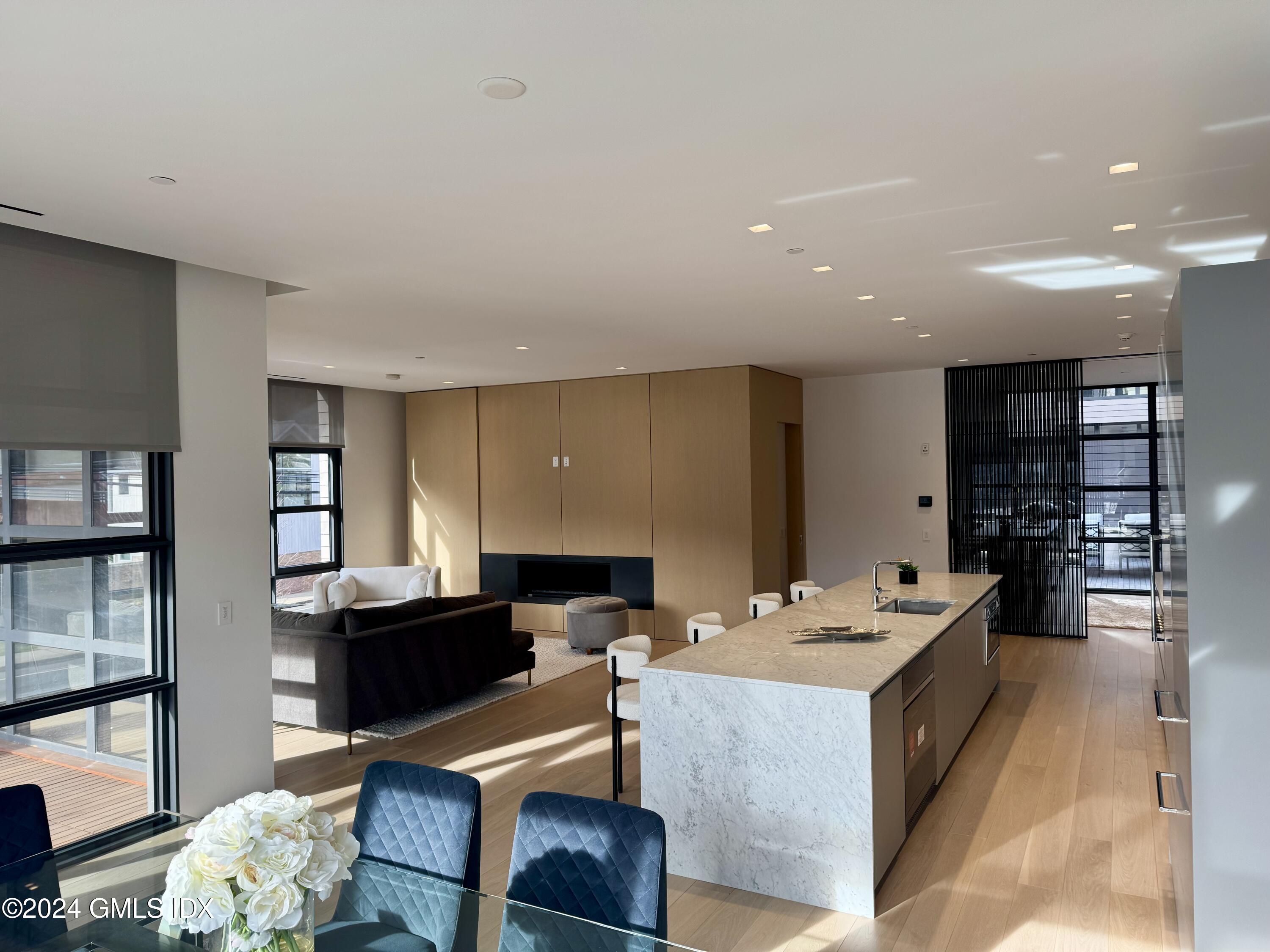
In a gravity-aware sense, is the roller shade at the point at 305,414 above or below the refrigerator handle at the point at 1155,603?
above

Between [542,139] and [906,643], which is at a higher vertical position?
[542,139]

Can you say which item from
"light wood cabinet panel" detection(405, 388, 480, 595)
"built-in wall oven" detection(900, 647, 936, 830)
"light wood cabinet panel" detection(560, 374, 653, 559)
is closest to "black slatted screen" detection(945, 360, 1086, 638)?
"light wood cabinet panel" detection(560, 374, 653, 559)

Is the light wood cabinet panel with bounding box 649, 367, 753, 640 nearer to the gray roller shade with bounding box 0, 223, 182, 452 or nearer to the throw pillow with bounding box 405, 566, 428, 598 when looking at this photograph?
the throw pillow with bounding box 405, 566, 428, 598

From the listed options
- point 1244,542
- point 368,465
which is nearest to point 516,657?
point 368,465

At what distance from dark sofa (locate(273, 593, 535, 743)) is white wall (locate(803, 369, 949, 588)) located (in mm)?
4643

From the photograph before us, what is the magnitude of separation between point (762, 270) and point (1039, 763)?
3026mm

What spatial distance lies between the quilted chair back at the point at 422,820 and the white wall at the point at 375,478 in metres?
7.48

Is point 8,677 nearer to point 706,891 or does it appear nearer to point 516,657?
point 706,891

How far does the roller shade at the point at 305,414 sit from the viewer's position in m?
8.70

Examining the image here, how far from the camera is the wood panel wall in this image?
8.05 m

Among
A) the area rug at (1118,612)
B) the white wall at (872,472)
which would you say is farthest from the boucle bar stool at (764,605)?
the area rug at (1118,612)

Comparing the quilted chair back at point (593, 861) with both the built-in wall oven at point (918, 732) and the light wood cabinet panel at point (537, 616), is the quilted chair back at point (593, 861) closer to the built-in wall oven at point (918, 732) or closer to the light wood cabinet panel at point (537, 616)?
the built-in wall oven at point (918, 732)

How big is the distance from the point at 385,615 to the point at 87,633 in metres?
1.90

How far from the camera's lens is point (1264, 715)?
2.28 metres
